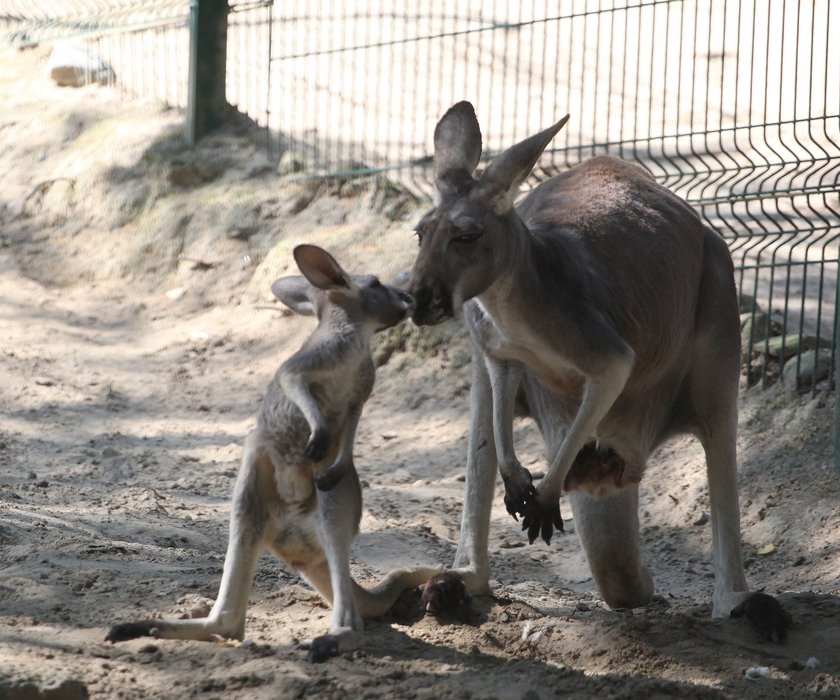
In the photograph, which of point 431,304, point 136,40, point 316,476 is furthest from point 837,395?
point 136,40

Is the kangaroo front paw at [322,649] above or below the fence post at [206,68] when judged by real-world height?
below

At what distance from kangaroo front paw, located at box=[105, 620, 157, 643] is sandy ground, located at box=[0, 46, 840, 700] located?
0.05 m

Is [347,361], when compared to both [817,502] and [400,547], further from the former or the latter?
[817,502]

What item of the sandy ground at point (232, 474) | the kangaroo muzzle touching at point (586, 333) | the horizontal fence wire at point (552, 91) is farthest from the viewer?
the horizontal fence wire at point (552, 91)

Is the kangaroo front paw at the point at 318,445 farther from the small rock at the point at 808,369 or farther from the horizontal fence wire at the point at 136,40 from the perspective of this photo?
the horizontal fence wire at the point at 136,40

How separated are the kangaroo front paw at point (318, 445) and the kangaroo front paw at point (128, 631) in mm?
652

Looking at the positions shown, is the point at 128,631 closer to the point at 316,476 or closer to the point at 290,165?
the point at 316,476

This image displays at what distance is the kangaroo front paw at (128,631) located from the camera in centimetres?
369

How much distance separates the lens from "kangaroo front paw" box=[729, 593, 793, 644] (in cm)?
430

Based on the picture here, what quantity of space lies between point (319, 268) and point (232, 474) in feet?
11.1

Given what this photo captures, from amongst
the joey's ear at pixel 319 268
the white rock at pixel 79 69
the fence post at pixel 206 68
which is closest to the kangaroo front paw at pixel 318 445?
the joey's ear at pixel 319 268

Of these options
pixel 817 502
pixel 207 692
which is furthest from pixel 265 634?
pixel 817 502

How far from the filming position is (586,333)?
4176mm


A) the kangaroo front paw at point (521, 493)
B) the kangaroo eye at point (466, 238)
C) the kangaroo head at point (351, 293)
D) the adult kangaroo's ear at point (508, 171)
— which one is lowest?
the kangaroo front paw at point (521, 493)
